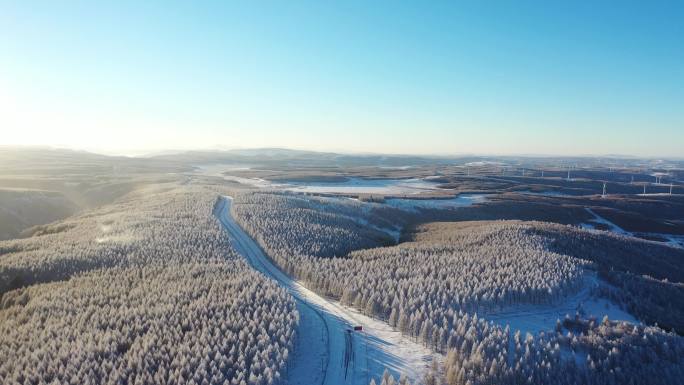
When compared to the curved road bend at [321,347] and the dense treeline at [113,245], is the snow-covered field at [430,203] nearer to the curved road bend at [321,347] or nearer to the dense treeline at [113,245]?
the dense treeline at [113,245]

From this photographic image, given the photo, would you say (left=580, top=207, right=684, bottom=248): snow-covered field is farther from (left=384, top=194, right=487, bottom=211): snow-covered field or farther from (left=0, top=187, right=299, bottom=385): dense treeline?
(left=0, top=187, right=299, bottom=385): dense treeline

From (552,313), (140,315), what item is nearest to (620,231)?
(552,313)

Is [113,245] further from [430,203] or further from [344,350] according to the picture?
[430,203]

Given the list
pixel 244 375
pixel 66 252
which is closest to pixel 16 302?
pixel 66 252

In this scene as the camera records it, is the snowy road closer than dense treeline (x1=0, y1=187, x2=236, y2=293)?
Yes

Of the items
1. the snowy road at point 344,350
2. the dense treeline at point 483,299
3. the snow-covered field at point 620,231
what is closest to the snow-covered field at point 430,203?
the snow-covered field at point 620,231

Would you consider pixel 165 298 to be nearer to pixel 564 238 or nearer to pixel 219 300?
pixel 219 300

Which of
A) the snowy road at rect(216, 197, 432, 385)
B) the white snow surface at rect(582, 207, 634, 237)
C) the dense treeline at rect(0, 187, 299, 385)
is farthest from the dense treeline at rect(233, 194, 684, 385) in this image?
the white snow surface at rect(582, 207, 634, 237)
